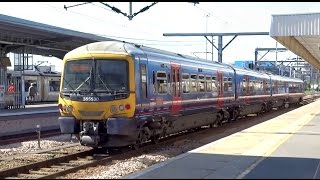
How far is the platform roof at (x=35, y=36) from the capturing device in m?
22.2

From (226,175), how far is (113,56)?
5.99m

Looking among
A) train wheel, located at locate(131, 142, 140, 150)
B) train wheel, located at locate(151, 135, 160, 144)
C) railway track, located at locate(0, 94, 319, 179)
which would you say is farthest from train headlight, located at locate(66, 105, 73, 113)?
train wheel, located at locate(151, 135, 160, 144)

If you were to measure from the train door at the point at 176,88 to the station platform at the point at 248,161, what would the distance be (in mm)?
2238

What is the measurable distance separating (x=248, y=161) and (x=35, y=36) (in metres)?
18.3

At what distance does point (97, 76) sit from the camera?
13.7 meters

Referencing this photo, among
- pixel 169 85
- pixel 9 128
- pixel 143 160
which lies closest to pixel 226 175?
pixel 143 160

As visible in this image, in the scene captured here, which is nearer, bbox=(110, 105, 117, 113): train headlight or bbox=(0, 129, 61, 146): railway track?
bbox=(110, 105, 117, 113): train headlight

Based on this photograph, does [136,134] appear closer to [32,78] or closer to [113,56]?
[113,56]

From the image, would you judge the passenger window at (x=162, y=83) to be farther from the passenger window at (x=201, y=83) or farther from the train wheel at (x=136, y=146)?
the passenger window at (x=201, y=83)

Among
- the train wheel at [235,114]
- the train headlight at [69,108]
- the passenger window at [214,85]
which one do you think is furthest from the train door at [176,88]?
the train wheel at [235,114]

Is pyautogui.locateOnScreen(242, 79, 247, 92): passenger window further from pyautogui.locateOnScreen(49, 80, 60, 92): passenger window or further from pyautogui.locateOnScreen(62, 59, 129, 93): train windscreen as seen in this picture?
pyautogui.locateOnScreen(49, 80, 60, 92): passenger window

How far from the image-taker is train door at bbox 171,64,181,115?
634 inches

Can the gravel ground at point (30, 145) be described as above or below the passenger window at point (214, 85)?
below

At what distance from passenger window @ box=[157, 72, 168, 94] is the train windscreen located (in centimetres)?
179
